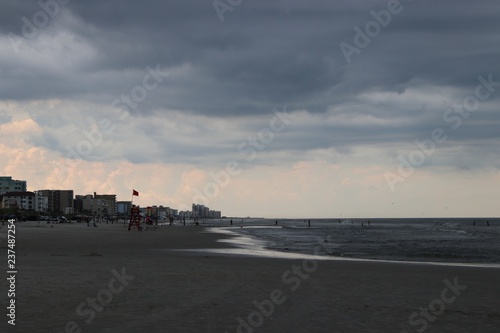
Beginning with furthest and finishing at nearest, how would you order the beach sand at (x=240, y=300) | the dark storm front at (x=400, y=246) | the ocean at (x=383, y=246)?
the dark storm front at (x=400, y=246) < the ocean at (x=383, y=246) < the beach sand at (x=240, y=300)

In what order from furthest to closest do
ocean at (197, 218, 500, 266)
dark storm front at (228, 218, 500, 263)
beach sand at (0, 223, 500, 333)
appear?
dark storm front at (228, 218, 500, 263), ocean at (197, 218, 500, 266), beach sand at (0, 223, 500, 333)

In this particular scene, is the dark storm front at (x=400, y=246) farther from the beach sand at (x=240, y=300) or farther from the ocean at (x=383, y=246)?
the beach sand at (x=240, y=300)

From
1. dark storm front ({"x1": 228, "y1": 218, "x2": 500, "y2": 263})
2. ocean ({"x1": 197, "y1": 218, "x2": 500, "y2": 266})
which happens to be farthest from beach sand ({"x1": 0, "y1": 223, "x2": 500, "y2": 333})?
dark storm front ({"x1": 228, "y1": 218, "x2": 500, "y2": 263})

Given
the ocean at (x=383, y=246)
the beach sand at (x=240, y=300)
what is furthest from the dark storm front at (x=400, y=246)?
the beach sand at (x=240, y=300)

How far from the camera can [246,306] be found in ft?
38.0

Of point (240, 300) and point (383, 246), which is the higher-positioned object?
point (240, 300)

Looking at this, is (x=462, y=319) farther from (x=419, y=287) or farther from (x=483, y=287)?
(x=483, y=287)

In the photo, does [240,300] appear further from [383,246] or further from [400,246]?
[400,246]

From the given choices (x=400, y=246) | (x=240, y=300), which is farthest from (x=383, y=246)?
(x=240, y=300)

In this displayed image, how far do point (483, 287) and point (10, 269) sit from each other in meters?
15.6

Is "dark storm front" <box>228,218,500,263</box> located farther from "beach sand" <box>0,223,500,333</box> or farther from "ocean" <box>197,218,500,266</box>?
"beach sand" <box>0,223,500,333</box>

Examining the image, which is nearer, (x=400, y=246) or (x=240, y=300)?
(x=240, y=300)

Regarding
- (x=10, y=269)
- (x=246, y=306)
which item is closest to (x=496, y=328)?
(x=246, y=306)

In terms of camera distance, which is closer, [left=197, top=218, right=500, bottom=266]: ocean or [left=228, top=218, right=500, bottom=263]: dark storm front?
[left=197, top=218, right=500, bottom=266]: ocean
